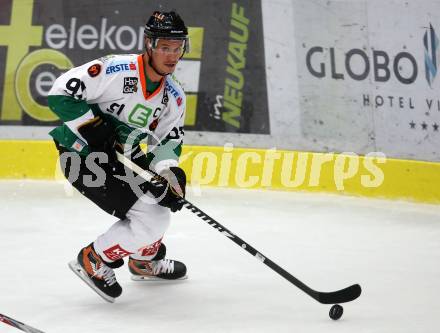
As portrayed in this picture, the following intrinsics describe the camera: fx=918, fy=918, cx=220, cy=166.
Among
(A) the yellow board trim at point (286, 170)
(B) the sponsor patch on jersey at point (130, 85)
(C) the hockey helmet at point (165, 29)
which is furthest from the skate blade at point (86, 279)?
(A) the yellow board trim at point (286, 170)

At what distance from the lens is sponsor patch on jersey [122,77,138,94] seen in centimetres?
369

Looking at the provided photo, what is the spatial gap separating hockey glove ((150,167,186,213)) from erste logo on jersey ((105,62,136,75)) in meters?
0.44

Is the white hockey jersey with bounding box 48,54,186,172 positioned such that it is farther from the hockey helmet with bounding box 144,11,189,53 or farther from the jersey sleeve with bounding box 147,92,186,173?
the hockey helmet with bounding box 144,11,189,53

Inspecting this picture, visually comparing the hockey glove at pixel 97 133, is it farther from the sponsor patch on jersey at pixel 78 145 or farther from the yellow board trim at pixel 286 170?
the yellow board trim at pixel 286 170

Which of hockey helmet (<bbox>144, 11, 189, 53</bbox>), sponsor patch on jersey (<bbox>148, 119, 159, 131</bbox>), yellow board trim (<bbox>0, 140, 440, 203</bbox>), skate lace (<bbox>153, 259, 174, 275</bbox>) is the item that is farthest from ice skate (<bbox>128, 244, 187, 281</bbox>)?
yellow board trim (<bbox>0, 140, 440, 203</bbox>)

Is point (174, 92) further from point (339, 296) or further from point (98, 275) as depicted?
point (339, 296)

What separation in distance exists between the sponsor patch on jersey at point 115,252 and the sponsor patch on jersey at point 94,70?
688mm

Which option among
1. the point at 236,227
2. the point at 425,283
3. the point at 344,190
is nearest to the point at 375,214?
the point at 344,190

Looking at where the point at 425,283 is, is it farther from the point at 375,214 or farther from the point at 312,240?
the point at 375,214

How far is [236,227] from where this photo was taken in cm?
521

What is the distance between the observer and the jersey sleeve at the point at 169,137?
3834mm

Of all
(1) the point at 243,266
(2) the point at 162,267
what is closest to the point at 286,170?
(1) the point at 243,266

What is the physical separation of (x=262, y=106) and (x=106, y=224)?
159 cm

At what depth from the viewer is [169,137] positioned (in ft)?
12.6
